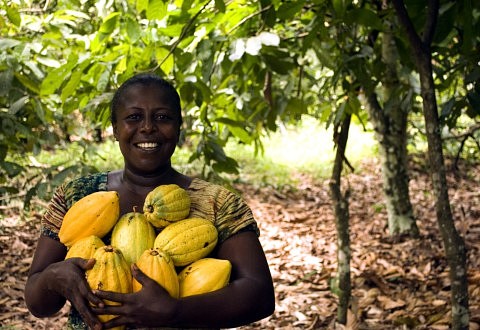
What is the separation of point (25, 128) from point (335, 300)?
6.18ft

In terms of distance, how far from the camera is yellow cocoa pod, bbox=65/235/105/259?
1.20 meters

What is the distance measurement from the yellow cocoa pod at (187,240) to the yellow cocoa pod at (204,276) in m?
0.02

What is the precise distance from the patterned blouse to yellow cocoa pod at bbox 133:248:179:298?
0.23 metres

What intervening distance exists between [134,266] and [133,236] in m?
0.11

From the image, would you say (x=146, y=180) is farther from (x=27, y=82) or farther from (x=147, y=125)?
(x=27, y=82)

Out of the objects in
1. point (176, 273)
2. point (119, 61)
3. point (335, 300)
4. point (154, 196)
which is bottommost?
point (335, 300)

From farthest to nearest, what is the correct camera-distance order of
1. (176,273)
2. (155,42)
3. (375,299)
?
(375,299) → (155,42) → (176,273)

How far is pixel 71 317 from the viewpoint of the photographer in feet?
4.39

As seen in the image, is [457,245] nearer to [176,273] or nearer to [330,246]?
[176,273]

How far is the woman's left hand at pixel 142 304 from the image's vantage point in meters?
1.10

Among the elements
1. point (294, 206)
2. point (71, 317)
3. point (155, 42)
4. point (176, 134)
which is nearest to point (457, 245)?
point (176, 134)

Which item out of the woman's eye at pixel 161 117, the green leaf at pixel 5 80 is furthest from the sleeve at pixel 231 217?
the green leaf at pixel 5 80

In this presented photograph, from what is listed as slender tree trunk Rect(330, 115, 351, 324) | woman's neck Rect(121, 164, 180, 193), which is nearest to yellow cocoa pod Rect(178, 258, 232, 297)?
woman's neck Rect(121, 164, 180, 193)

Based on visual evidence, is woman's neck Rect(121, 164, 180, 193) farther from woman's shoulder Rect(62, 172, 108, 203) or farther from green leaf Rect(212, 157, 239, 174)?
green leaf Rect(212, 157, 239, 174)
